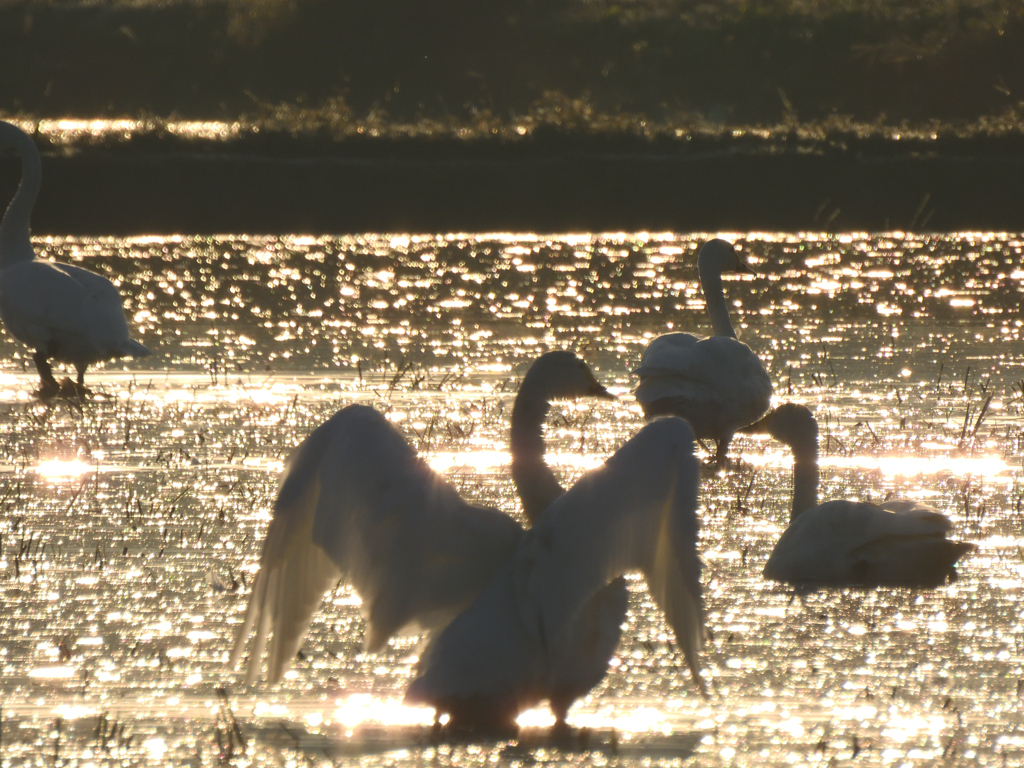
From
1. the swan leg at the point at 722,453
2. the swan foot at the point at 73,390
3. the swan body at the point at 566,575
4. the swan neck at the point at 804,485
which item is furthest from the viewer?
the swan foot at the point at 73,390

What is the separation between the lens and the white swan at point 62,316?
30.0ft

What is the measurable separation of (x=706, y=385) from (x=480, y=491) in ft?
4.31

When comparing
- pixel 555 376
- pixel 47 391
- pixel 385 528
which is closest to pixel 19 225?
pixel 47 391

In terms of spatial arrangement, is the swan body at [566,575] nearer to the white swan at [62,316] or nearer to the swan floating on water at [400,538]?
the swan floating on water at [400,538]

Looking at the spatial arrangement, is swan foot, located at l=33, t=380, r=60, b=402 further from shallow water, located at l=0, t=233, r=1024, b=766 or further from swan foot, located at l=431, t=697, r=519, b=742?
swan foot, located at l=431, t=697, r=519, b=742

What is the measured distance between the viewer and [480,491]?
21.5 ft

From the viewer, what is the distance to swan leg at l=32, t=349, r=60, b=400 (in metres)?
9.15

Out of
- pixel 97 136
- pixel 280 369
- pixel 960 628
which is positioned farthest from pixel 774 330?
pixel 97 136

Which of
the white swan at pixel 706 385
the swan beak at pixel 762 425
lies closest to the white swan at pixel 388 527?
the swan beak at pixel 762 425

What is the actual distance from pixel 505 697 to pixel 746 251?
1201cm

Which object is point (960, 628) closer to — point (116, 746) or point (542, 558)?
point (542, 558)

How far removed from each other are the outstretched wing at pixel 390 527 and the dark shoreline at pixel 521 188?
13.2 m

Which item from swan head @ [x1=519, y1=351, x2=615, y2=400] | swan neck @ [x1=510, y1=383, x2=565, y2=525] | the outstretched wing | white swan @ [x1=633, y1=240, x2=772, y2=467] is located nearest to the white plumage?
the outstretched wing

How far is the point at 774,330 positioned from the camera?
1123 centimetres
